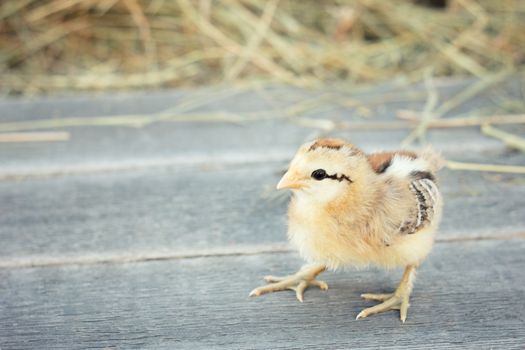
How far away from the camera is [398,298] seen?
1.43 m

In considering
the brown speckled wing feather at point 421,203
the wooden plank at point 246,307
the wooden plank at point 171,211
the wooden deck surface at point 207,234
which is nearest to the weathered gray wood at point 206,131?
the wooden deck surface at point 207,234

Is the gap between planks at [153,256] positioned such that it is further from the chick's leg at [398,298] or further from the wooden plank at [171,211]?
the chick's leg at [398,298]

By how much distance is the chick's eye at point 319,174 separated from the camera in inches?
54.6

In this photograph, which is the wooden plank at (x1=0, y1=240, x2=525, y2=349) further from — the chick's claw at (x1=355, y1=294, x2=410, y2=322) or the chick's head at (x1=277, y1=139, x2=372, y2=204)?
the chick's head at (x1=277, y1=139, x2=372, y2=204)

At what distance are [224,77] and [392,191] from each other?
1.88 meters

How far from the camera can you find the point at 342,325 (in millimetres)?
1365

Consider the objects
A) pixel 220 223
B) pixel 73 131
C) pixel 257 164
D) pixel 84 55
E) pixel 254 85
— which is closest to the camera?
pixel 220 223

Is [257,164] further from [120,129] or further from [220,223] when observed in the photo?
[120,129]

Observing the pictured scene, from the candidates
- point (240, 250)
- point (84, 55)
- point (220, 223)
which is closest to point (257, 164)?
point (220, 223)

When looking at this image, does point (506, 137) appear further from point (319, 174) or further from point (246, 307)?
point (246, 307)

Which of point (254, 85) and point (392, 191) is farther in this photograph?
point (254, 85)

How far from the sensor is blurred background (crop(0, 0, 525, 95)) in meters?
3.18

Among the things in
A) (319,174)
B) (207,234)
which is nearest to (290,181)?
(319,174)

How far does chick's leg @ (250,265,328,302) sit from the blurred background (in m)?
1.65
